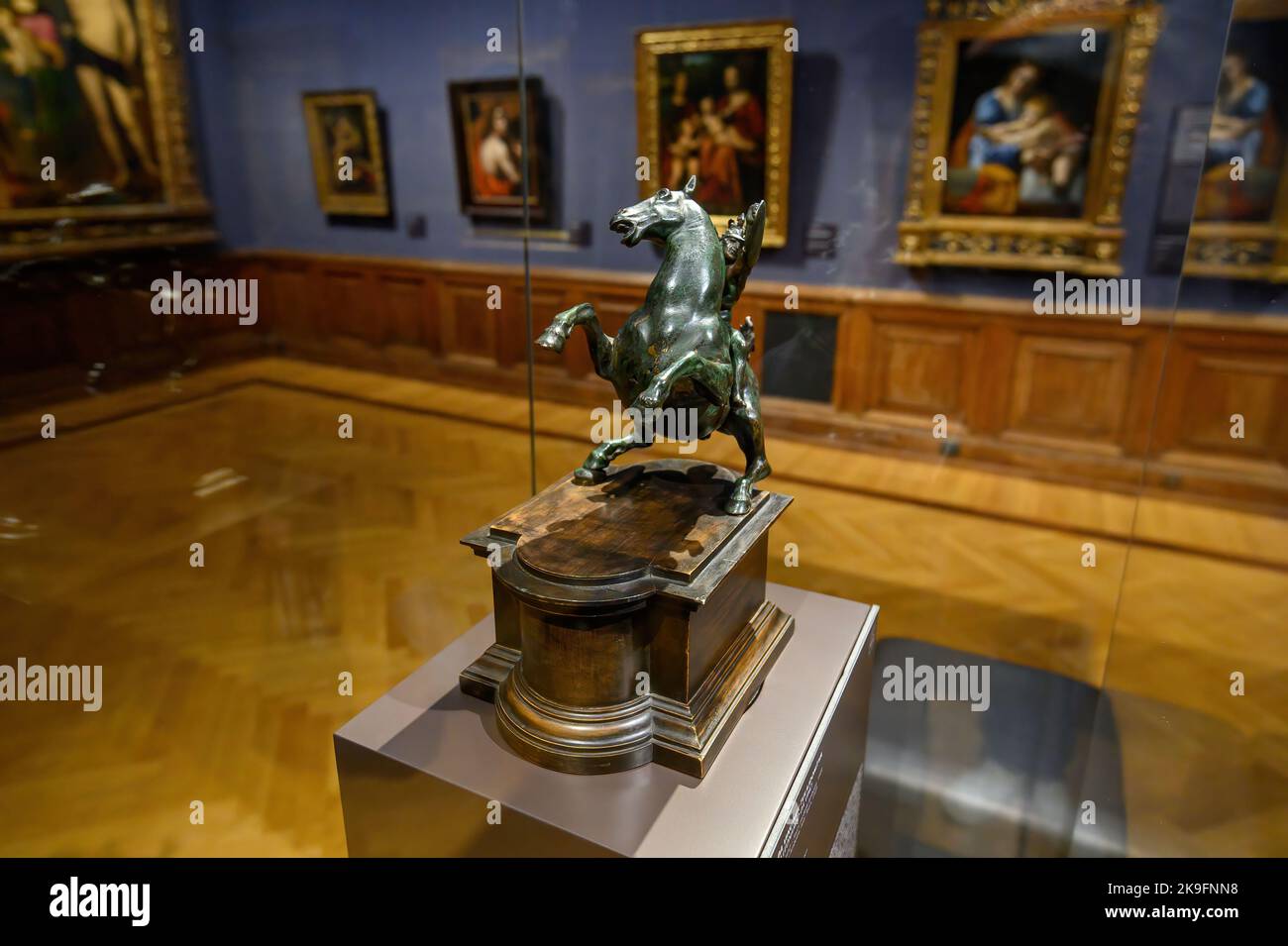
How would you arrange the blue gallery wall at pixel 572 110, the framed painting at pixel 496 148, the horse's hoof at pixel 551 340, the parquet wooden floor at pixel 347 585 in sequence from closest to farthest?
the horse's hoof at pixel 551 340 → the parquet wooden floor at pixel 347 585 → the blue gallery wall at pixel 572 110 → the framed painting at pixel 496 148

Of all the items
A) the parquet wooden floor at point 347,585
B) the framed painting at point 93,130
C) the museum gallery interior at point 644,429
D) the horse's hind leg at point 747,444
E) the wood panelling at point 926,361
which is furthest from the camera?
the wood panelling at point 926,361

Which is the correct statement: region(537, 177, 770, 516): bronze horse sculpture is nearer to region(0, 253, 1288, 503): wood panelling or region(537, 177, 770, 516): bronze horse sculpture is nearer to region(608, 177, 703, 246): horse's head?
region(608, 177, 703, 246): horse's head

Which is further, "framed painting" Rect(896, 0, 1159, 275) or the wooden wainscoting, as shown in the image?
"framed painting" Rect(896, 0, 1159, 275)

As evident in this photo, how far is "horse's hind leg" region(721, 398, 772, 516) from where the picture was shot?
1.98m

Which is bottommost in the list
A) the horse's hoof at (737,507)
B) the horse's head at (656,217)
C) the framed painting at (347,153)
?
the horse's hoof at (737,507)

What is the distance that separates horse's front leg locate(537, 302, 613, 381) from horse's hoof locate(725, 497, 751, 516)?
444mm

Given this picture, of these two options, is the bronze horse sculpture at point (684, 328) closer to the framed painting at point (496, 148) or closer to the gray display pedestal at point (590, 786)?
the gray display pedestal at point (590, 786)

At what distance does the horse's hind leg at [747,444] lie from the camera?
1980mm

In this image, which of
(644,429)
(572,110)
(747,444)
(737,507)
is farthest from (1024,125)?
(644,429)

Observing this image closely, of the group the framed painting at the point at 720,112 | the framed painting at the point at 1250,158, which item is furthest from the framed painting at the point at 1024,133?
the framed painting at the point at 1250,158

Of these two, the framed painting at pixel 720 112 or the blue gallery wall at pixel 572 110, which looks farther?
the framed painting at pixel 720 112

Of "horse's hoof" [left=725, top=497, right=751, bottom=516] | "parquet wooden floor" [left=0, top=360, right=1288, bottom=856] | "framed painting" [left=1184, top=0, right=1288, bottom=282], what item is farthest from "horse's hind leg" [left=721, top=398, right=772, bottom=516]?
"framed painting" [left=1184, top=0, right=1288, bottom=282]

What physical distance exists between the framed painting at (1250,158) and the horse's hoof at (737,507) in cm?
210
